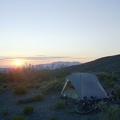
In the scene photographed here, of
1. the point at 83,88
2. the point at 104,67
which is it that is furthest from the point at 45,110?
the point at 104,67

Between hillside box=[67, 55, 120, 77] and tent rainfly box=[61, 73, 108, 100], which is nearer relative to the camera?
tent rainfly box=[61, 73, 108, 100]

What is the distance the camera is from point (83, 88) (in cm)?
1731

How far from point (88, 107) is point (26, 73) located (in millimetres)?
22238

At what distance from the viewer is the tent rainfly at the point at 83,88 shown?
17.2 m

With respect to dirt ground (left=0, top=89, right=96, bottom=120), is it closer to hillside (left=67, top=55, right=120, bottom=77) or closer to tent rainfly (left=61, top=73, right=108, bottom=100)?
tent rainfly (left=61, top=73, right=108, bottom=100)

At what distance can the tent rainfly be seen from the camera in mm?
17188

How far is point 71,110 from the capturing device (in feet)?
52.6

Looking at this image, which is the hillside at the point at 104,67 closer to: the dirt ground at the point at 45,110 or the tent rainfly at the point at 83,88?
the dirt ground at the point at 45,110

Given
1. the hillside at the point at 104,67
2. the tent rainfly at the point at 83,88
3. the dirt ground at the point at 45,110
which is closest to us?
the dirt ground at the point at 45,110

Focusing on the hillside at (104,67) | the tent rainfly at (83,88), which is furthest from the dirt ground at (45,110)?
the hillside at (104,67)

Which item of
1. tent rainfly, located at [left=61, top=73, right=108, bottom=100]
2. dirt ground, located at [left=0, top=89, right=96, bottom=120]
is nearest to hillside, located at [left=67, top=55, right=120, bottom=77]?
dirt ground, located at [left=0, top=89, right=96, bottom=120]

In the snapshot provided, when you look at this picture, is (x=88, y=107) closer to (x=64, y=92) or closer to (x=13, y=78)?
(x=64, y=92)

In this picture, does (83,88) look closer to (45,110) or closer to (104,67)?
(45,110)

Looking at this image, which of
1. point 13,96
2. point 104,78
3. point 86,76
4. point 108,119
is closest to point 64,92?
point 86,76
